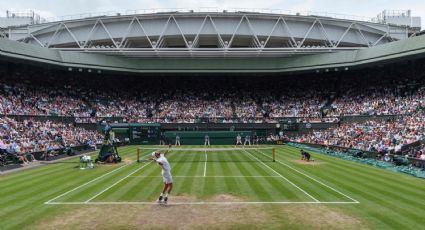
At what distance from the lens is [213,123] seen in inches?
2319

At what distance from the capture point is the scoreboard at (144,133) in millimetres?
56906

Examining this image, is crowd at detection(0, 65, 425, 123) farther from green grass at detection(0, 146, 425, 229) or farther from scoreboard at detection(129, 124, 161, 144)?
green grass at detection(0, 146, 425, 229)

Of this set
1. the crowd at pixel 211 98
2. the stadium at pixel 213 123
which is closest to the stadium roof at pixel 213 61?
the stadium at pixel 213 123

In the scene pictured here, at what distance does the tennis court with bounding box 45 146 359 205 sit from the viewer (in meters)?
15.9

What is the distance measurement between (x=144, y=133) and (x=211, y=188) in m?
40.1

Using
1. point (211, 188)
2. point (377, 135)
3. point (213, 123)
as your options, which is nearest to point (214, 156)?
point (211, 188)

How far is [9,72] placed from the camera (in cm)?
5338

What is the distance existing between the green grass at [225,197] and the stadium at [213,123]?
10 cm

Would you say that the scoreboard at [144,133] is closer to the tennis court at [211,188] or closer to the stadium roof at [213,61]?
the stadium roof at [213,61]

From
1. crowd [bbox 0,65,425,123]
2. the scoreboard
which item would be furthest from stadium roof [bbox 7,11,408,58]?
the scoreboard

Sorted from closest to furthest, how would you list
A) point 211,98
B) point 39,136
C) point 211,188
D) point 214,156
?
point 211,188
point 214,156
point 39,136
point 211,98

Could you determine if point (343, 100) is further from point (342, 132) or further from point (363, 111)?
point (342, 132)

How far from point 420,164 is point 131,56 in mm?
43408

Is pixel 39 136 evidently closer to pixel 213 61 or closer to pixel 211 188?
pixel 213 61
